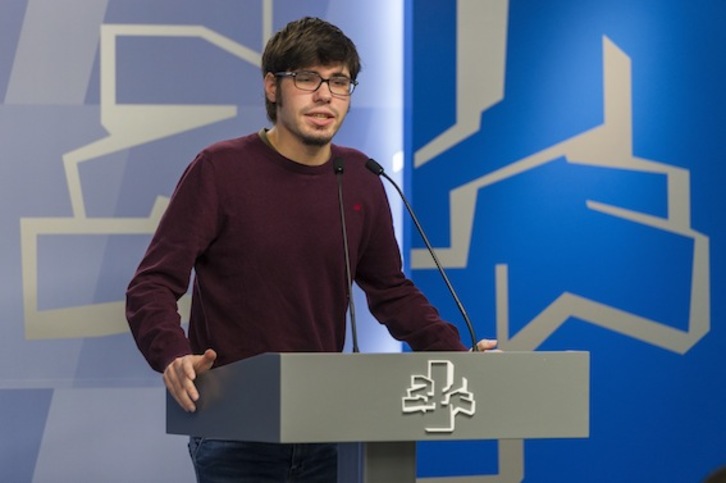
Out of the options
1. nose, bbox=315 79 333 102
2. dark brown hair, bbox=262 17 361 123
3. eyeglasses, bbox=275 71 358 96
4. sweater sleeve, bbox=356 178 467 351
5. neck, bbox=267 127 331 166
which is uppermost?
dark brown hair, bbox=262 17 361 123

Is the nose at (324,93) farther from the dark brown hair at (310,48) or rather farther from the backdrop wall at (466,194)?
the backdrop wall at (466,194)

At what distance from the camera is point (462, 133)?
165 inches

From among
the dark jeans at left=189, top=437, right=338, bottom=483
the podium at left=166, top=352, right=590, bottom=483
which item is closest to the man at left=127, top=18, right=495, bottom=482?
the dark jeans at left=189, top=437, right=338, bottom=483

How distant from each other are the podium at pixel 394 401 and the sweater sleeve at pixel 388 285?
0.65 m

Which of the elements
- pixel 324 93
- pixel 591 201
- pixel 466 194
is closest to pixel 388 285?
pixel 324 93

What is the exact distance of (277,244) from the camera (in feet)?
7.90

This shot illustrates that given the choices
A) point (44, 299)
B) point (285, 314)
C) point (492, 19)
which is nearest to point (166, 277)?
point (285, 314)

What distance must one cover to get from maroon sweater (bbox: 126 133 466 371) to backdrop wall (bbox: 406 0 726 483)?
66.5 inches

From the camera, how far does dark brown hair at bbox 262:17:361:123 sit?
2.42 metres

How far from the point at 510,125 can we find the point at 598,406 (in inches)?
38.0

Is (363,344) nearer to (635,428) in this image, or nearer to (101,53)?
(635,428)

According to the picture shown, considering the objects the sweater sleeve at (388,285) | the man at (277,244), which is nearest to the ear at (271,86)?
the man at (277,244)

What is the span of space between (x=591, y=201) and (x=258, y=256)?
2.08 metres

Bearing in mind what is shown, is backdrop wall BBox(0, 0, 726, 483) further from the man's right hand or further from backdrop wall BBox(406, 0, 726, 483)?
the man's right hand
